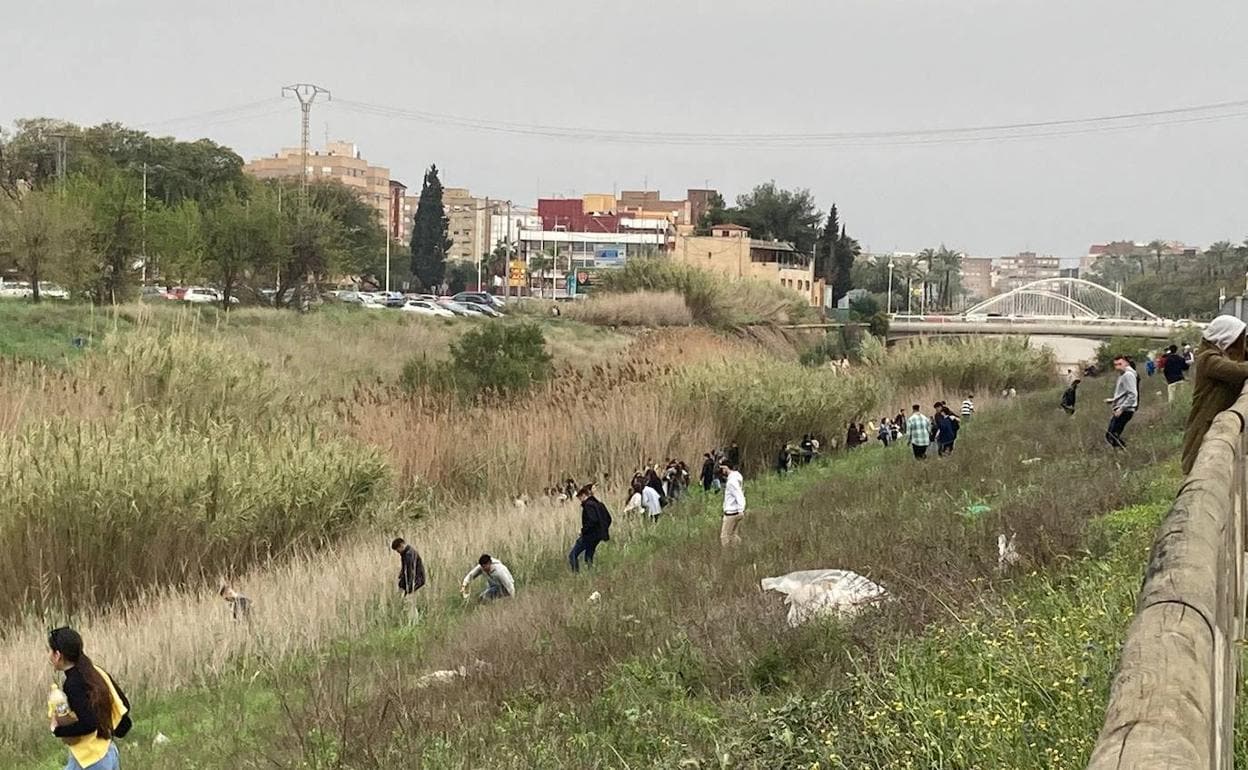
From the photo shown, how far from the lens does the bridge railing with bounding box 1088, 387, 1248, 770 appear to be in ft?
6.01

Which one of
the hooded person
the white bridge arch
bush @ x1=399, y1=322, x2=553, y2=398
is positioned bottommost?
bush @ x1=399, y1=322, x2=553, y2=398

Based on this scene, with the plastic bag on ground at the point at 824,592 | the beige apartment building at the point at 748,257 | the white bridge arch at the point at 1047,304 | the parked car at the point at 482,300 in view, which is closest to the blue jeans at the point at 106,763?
the plastic bag on ground at the point at 824,592

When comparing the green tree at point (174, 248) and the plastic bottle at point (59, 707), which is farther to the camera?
the green tree at point (174, 248)

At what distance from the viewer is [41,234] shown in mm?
38875

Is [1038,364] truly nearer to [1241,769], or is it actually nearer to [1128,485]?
[1128,485]

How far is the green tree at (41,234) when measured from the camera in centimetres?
3878

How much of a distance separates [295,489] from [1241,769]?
13.3 meters

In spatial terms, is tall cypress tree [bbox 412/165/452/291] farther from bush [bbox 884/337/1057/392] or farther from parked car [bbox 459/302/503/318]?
bush [bbox 884/337/1057/392]

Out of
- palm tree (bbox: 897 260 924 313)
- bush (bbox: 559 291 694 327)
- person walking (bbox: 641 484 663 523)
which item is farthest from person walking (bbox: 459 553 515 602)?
palm tree (bbox: 897 260 924 313)

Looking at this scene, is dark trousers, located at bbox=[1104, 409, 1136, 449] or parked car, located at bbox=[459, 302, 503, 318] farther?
parked car, located at bbox=[459, 302, 503, 318]

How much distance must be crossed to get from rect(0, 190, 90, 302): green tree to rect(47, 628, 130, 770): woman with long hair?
117 feet

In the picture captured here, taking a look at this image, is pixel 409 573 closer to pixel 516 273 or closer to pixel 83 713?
pixel 83 713

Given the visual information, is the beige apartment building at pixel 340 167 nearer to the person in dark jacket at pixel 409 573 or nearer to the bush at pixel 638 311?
the bush at pixel 638 311

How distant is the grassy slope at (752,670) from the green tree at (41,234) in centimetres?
3222
